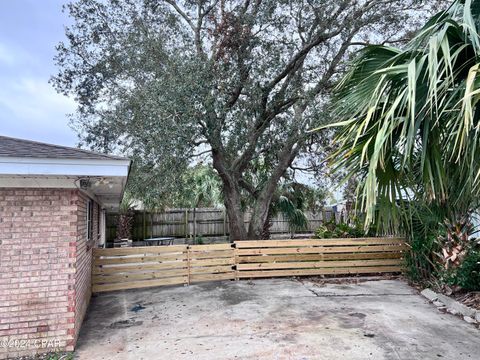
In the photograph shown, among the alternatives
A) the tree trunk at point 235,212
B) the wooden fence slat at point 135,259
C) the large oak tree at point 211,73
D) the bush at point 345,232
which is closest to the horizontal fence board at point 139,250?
the wooden fence slat at point 135,259

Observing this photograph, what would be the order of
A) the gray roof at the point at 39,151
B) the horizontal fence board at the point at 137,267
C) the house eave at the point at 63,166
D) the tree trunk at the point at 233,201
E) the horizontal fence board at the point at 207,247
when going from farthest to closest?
the tree trunk at the point at 233,201 → the horizontal fence board at the point at 207,247 → the horizontal fence board at the point at 137,267 → the gray roof at the point at 39,151 → the house eave at the point at 63,166

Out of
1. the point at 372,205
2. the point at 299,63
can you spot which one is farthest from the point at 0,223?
the point at 299,63

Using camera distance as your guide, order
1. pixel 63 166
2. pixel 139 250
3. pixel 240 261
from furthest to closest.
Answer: pixel 240 261 → pixel 139 250 → pixel 63 166

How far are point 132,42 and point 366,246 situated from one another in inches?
294

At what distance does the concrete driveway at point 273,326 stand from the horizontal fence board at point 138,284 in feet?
0.65

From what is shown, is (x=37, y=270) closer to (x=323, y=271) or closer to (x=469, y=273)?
(x=323, y=271)

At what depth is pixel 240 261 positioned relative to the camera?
28.0 feet

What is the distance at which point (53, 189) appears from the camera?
14.4 ft

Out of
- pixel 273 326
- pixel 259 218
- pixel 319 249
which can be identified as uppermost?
pixel 259 218

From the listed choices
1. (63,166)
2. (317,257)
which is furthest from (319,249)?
(63,166)

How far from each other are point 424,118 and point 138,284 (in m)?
6.73

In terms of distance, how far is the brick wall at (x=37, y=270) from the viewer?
4.15m

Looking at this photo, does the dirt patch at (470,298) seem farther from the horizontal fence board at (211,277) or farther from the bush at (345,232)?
the horizontal fence board at (211,277)

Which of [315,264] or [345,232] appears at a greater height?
[345,232]
